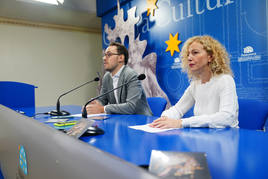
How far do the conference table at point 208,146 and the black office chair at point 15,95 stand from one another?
6.53 ft

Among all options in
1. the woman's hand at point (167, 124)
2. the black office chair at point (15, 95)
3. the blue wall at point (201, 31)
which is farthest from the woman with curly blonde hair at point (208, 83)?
the black office chair at point (15, 95)

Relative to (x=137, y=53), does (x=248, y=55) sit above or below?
below

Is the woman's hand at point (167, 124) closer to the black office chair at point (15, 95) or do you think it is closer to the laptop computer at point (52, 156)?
the laptop computer at point (52, 156)

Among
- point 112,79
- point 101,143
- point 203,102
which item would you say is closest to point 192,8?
point 112,79

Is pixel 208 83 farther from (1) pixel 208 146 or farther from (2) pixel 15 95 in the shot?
(2) pixel 15 95

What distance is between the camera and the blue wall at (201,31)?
213cm

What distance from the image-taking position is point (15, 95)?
2652 mm

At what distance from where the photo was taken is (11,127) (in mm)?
932

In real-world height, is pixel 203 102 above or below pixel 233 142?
above

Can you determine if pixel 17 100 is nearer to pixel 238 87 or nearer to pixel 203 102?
pixel 203 102

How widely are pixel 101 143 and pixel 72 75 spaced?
4894mm

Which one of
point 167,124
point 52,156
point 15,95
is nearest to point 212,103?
point 167,124

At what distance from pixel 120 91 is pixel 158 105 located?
1.19 ft

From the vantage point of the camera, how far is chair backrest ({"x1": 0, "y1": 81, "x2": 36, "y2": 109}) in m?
2.58
